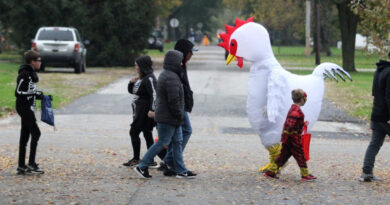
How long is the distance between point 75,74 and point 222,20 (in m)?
132

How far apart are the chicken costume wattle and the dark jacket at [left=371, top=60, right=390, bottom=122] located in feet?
2.20

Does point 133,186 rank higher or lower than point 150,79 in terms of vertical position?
lower

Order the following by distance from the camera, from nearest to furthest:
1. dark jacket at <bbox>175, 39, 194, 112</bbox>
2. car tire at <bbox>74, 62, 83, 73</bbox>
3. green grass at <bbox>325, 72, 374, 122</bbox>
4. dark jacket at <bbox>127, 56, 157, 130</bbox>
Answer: dark jacket at <bbox>175, 39, 194, 112</bbox> < dark jacket at <bbox>127, 56, 157, 130</bbox> < green grass at <bbox>325, 72, 374, 122</bbox> < car tire at <bbox>74, 62, 83, 73</bbox>

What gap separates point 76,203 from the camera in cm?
696

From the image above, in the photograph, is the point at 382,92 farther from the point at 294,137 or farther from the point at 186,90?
the point at 186,90

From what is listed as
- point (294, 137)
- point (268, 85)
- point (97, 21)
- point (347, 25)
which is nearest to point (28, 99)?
point (268, 85)

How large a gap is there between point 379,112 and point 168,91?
250cm

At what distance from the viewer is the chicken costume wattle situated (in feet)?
27.8

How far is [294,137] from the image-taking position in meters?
8.27

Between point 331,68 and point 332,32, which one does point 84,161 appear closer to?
point 331,68

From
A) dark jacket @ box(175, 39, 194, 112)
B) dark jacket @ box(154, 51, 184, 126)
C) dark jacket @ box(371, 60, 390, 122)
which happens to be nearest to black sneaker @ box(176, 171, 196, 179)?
dark jacket @ box(154, 51, 184, 126)

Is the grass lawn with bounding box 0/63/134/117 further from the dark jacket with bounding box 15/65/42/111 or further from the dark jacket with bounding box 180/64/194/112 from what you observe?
the dark jacket with bounding box 180/64/194/112

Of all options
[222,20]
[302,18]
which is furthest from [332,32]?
[222,20]

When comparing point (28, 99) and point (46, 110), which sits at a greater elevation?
point (28, 99)
